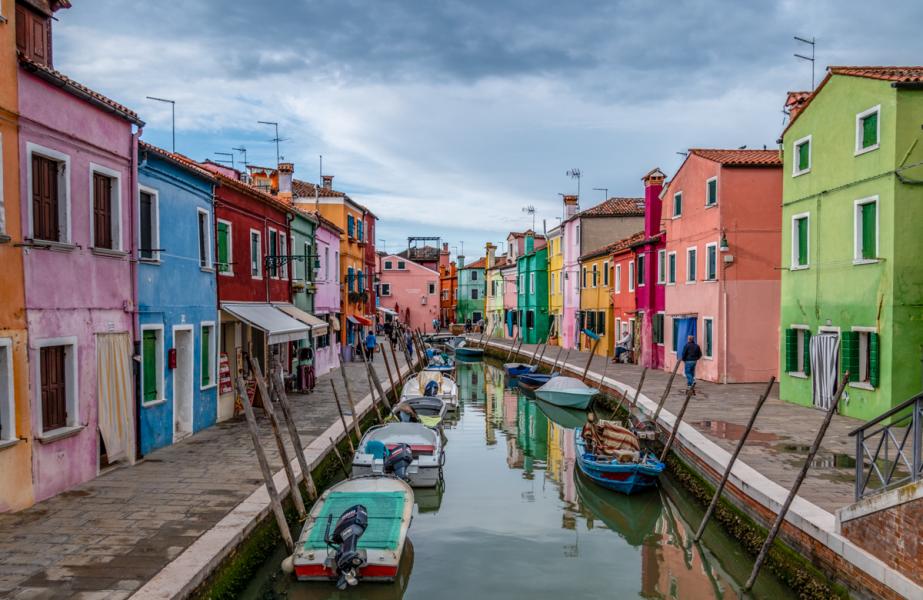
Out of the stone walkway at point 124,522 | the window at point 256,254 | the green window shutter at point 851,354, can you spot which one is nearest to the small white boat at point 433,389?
the window at point 256,254

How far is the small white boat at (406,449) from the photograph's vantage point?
14.0 metres

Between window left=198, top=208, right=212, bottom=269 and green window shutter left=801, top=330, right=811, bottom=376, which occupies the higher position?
window left=198, top=208, right=212, bottom=269

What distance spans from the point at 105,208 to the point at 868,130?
52.0ft

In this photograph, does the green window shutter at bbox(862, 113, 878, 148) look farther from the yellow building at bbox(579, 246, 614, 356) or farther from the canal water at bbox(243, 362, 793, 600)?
the yellow building at bbox(579, 246, 614, 356)

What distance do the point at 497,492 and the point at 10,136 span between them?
10.8m

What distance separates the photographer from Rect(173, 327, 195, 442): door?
15.0m

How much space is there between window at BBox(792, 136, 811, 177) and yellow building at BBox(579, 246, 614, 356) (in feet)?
54.5

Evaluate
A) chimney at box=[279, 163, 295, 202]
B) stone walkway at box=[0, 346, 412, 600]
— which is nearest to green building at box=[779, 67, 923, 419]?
stone walkway at box=[0, 346, 412, 600]

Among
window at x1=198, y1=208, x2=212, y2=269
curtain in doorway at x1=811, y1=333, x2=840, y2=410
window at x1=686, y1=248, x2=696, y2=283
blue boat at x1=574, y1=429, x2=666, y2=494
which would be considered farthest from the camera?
window at x1=686, y1=248, x2=696, y2=283

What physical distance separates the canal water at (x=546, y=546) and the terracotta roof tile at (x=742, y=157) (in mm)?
11637

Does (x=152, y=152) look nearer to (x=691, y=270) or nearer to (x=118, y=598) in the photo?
(x=118, y=598)

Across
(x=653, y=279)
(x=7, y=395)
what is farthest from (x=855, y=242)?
(x=7, y=395)

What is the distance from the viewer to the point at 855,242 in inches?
653

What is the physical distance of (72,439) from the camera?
10.8 m
